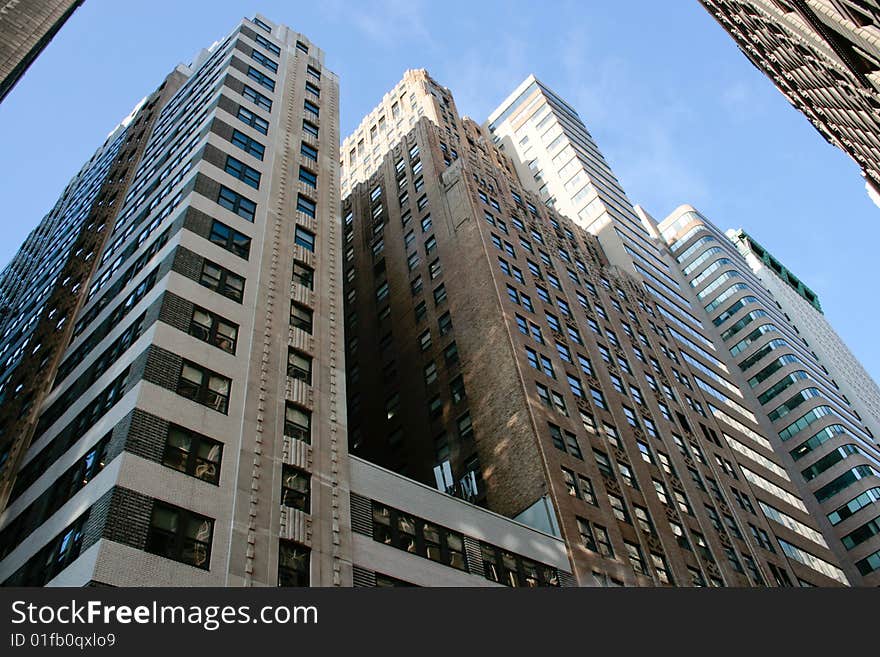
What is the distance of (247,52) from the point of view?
62.6 m

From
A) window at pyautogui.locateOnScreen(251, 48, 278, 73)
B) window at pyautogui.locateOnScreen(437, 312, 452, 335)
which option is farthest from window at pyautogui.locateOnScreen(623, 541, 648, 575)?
window at pyautogui.locateOnScreen(251, 48, 278, 73)

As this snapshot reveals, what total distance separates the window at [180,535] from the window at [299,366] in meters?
10.4

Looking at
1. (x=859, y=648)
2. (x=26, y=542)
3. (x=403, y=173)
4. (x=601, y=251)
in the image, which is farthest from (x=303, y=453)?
(x=601, y=251)

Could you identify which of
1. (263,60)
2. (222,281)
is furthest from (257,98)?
(222,281)

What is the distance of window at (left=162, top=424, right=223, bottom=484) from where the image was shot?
30.7 metres

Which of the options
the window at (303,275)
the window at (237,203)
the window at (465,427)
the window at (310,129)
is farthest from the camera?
the window at (310,129)

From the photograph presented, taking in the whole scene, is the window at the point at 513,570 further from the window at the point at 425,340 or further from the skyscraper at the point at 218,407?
the window at the point at 425,340

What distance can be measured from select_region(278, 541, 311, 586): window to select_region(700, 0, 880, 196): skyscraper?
26613 millimetres

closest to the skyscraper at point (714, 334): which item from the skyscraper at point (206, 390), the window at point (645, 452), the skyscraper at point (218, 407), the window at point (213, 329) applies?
the window at point (645, 452)

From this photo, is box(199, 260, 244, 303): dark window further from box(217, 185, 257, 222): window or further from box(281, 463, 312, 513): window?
box(281, 463, 312, 513): window

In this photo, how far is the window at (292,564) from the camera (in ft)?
99.4

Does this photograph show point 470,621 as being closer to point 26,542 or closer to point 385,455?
point 26,542

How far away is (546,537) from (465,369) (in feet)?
54.8

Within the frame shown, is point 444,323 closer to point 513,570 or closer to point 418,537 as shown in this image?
point 513,570
